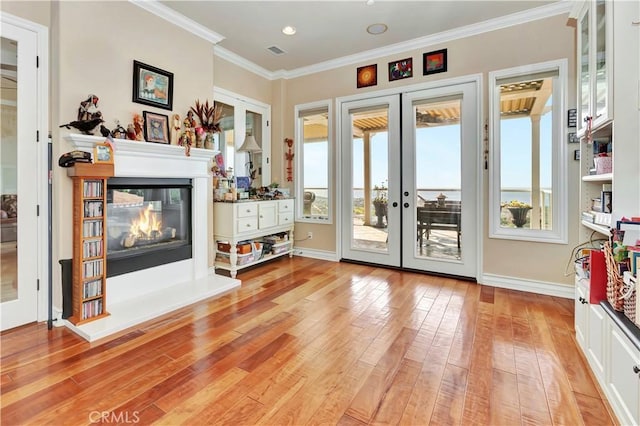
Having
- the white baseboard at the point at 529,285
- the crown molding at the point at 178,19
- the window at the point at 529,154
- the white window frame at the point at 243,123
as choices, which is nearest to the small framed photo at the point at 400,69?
the window at the point at 529,154

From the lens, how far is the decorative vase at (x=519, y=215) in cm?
354

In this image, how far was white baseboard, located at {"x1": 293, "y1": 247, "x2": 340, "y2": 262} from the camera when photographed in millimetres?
4863

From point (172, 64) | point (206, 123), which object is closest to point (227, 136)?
point (206, 123)

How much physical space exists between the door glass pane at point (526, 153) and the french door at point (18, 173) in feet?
15.0

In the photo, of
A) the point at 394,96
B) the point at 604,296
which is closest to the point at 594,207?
the point at 604,296

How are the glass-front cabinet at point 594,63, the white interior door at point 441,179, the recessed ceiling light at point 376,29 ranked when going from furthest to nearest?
the white interior door at point 441,179, the recessed ceiling light at point 376,29, the glass-front cabinet at point 594,63

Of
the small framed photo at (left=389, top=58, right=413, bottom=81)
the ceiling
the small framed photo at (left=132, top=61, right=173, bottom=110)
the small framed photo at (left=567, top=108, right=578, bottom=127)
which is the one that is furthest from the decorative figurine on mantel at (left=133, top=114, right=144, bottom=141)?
the small framed photo at (left=567, top=108, right=578, bottom=127)

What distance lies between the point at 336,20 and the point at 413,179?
211 centimetres

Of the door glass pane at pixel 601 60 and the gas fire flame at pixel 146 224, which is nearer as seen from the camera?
the door glass pane at pixel 601 60

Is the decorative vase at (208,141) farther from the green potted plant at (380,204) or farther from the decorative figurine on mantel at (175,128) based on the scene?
the green potted plant at (380,204)

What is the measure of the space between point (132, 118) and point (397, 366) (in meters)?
3.19

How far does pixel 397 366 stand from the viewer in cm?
203

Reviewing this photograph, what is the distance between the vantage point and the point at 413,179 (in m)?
4.16

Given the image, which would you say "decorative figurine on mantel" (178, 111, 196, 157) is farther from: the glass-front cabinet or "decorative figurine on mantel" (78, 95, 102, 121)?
the glass-front cabinet
